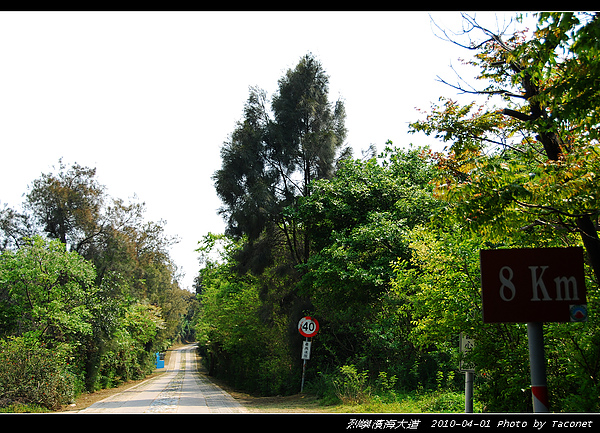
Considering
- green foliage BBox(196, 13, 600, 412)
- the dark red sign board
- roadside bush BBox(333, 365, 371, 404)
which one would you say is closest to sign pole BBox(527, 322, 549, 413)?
the dark red sign board

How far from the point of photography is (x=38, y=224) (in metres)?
28.1

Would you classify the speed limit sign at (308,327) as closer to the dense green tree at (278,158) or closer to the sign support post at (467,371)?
the dense green tree at (278,158)

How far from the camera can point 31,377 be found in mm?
15219

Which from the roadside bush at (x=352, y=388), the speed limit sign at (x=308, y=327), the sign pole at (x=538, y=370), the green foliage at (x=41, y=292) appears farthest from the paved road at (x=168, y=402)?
the sign pole at (x=538, y=370)

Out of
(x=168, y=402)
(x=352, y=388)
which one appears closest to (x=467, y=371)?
(x=352, y=388)

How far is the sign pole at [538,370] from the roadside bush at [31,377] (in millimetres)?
15800

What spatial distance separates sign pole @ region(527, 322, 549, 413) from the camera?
4.09m

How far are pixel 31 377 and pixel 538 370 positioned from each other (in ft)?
52.7

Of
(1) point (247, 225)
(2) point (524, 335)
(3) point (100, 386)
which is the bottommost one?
(3) point (100, 386)

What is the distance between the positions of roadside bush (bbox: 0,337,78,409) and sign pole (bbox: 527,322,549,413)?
51.8ft

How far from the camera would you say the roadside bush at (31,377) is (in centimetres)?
1480

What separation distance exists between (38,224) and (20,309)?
1018cm
